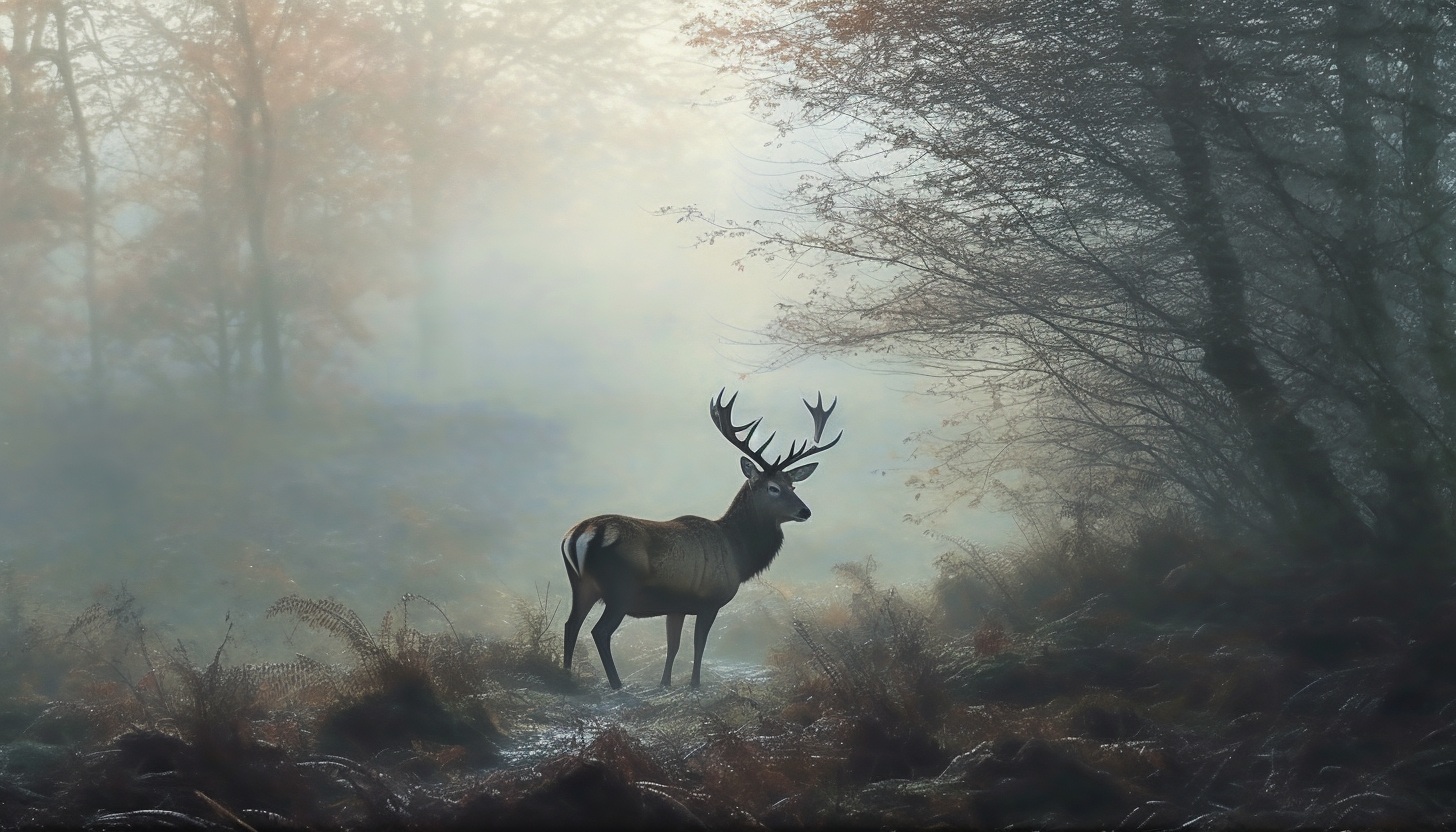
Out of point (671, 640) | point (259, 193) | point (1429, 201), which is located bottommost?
point (671, 640)

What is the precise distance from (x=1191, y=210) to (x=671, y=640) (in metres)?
6.37

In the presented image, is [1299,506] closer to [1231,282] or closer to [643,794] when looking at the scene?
[1231,282]

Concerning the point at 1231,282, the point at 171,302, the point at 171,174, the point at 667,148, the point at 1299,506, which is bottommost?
the point at 1299,506

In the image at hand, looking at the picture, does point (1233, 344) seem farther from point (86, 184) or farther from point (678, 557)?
point (86, 184)

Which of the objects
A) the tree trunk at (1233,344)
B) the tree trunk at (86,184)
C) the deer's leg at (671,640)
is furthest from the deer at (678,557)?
the tree trunk at (86,184)

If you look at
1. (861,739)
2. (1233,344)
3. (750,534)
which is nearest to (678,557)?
(750,534)

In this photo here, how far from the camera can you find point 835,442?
995 centimetres

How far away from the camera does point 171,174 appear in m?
19.9

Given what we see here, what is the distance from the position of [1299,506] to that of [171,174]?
20564 mm

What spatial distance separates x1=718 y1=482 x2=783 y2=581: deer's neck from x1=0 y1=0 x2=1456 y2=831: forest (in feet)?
1.92

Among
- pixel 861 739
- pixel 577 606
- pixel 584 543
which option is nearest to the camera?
pixel 861 739

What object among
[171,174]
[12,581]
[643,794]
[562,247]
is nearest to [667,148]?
[562,247]

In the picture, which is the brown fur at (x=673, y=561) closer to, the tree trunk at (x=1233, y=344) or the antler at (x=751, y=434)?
the antler at (x=751, y=434)

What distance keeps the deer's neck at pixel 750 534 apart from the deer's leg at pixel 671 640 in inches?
32.3
